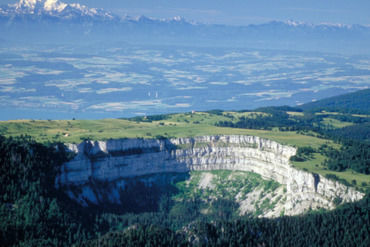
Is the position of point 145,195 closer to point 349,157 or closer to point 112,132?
point 112,132

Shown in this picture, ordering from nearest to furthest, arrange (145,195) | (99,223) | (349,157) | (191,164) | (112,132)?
(99,223) → (349,157) → (145,195) → (191,164) → (112,132)

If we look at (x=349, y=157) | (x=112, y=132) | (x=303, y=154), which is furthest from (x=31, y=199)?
(x=349, y=157)

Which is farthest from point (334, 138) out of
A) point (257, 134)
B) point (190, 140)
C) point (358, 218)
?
point (358, 218)

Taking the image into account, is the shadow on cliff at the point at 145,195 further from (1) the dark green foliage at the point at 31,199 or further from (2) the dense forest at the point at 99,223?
(1) the dark green foliage at the point at 31,199

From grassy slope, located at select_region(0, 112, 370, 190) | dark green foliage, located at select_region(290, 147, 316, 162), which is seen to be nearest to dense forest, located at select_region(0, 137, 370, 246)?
grassy slope, located at select_region(0, 112, 370, 190)

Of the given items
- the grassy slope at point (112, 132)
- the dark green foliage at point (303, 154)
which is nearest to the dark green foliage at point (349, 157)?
the grassy slope at point (112, 132)

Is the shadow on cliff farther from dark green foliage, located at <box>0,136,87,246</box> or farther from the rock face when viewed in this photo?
dark green foliage, located at <box>0,136,87,246</box>
